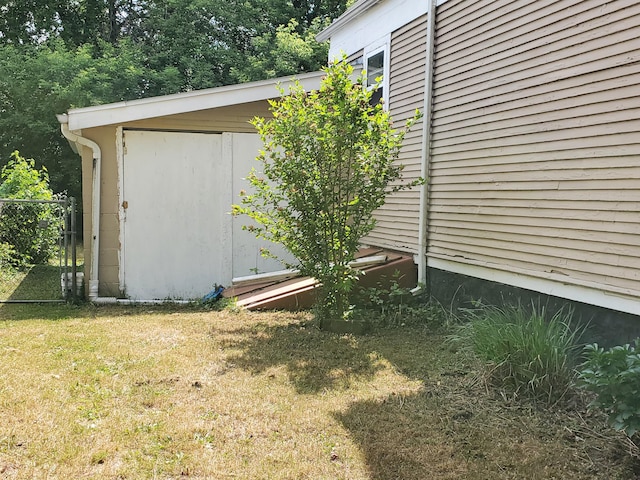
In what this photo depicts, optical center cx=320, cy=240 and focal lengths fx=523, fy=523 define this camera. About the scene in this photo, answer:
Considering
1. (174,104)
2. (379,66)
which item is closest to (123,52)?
(174,104)

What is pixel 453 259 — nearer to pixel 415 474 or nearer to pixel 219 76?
pixel 415 474

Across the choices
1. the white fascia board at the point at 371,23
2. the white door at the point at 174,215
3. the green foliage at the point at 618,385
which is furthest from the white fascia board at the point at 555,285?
the white door at the point at 174,215

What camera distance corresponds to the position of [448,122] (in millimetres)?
5785

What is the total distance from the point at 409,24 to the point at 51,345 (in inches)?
214

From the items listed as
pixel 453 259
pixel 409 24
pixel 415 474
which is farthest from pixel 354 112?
pixel 415 474

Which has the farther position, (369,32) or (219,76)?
(219,76)

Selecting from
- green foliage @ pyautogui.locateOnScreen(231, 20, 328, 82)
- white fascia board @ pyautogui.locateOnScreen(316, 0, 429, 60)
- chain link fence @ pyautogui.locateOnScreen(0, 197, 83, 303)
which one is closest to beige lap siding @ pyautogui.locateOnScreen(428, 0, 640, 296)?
white fascia board @ pyautogui.locateOnScreen(316, 0, 429, 60)

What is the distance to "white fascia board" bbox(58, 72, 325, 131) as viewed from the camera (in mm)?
6617

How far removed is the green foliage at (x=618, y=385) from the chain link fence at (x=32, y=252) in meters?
6.59

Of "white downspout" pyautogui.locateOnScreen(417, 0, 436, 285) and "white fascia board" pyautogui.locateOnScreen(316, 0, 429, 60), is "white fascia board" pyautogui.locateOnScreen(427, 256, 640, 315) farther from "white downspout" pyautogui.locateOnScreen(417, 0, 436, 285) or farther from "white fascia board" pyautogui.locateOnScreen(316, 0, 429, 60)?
"white fascia board" pyautogui.locateOnScreen(316, 0, 429, 60)

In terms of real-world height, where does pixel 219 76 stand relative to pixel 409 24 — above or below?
above

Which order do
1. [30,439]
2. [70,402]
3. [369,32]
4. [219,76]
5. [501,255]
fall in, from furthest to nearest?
1. [219,76]
2. [369,32]
3. [501,255]
4. [70,402]
5. [30,439]

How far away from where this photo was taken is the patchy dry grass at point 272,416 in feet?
8.84

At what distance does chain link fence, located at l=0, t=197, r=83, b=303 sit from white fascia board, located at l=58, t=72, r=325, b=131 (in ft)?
5.78
